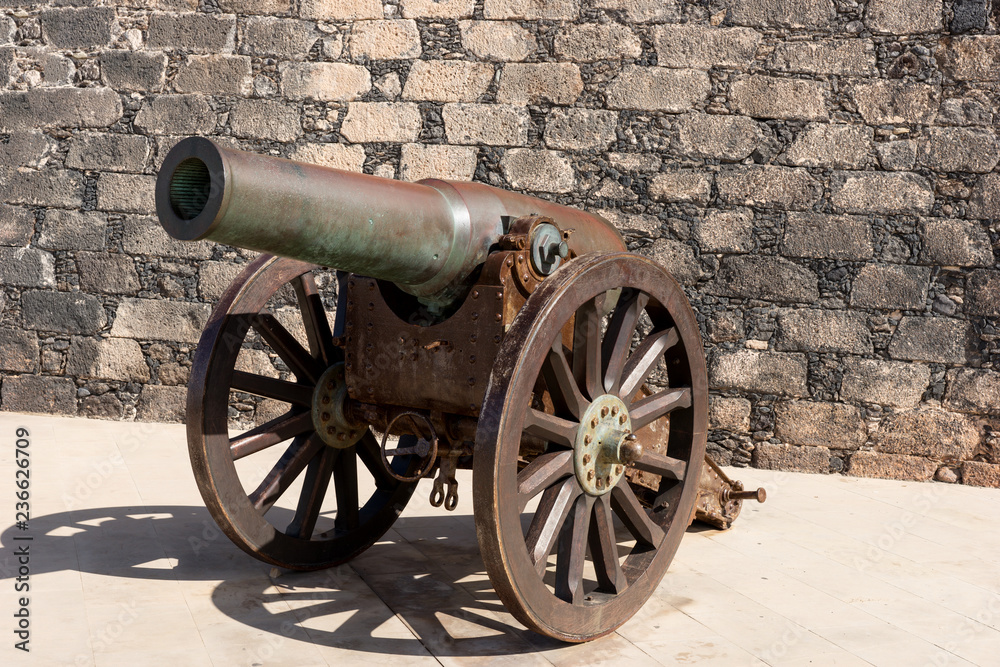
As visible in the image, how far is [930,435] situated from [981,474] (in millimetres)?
346

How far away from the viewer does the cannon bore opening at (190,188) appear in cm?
200

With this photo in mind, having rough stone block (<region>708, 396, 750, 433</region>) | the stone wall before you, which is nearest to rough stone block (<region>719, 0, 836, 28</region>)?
the stone wall

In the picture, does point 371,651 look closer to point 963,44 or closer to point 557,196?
point 557,196

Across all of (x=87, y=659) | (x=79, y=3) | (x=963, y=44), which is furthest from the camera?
(x=79, y=3)

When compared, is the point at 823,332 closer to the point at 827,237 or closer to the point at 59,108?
the point at 827,237

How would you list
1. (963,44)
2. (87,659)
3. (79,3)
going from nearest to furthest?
(87,659) < (963,44) < (79,3)

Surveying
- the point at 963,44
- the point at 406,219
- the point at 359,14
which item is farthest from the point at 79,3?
the point at 963,44

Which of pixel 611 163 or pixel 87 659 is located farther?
pixel 611 163

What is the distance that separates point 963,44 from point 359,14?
349 centimetres

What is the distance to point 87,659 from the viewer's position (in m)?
2.51

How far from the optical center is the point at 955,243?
5.04 metres

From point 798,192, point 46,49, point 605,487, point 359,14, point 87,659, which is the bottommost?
point 87,659

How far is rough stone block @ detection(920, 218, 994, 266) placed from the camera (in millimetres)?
5020

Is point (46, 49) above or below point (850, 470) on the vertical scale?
above
